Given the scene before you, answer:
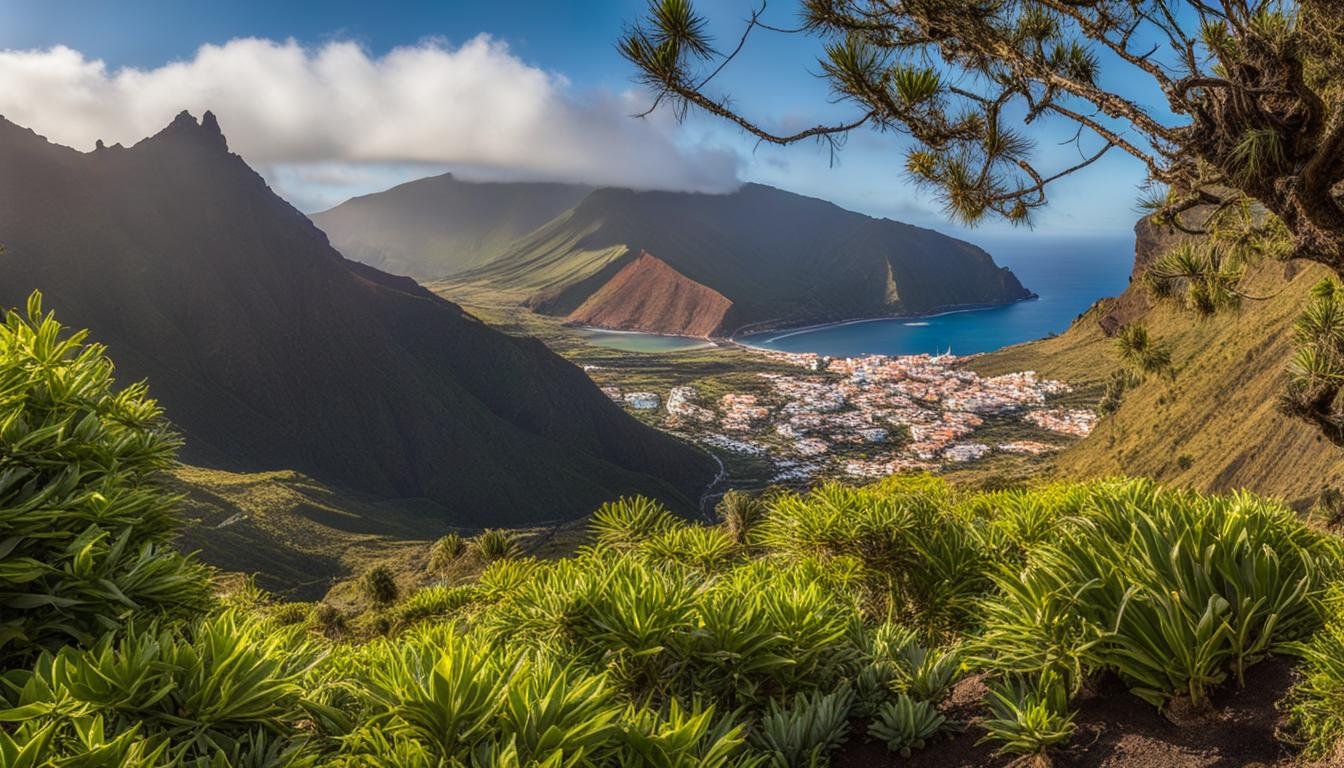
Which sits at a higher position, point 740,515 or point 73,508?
point 73,508

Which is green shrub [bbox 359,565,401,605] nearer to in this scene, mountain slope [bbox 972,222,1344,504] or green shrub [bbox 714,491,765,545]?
green shrub [bbox 714,491,765,545]

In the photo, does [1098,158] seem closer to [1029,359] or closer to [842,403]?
[842,403]

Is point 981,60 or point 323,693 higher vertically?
point 981,60

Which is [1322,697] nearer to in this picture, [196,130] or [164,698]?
[164,698]

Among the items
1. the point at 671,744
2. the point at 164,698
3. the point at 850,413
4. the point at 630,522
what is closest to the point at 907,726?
the point at 671,744

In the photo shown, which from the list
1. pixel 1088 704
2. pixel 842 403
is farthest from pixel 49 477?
pixel 842 403

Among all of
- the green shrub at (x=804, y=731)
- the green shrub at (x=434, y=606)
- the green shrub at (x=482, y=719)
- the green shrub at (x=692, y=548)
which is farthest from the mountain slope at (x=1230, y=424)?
the green shrub at (x=482, y=719)
